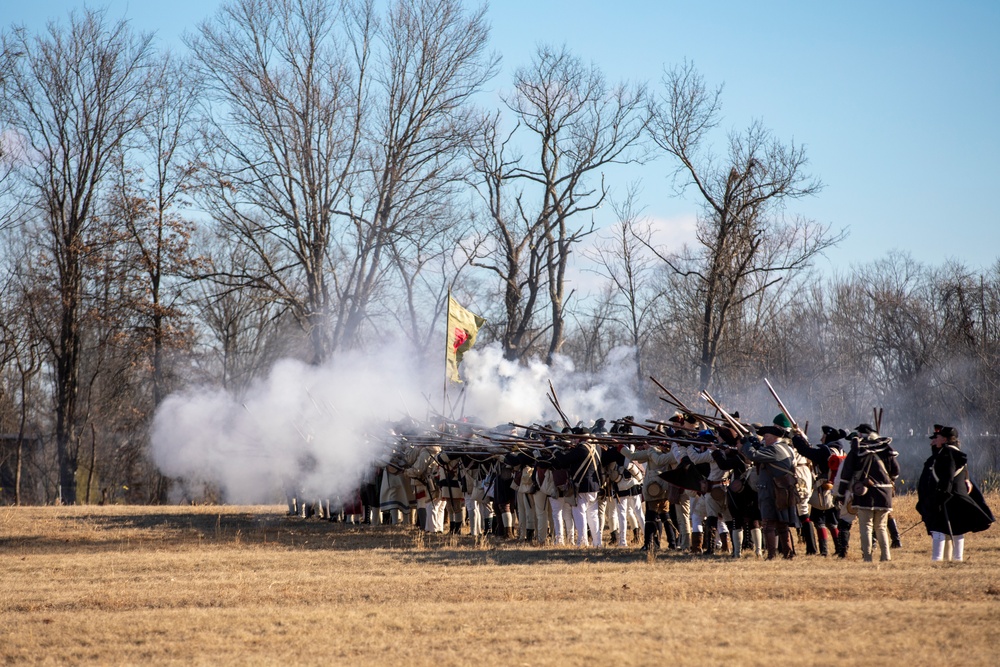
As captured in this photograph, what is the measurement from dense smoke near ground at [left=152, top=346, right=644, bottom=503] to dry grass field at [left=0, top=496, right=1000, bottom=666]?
3.48 m

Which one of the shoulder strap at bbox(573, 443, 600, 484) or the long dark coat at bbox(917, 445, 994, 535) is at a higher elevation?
the shoulder strap at bbox(573, 443, 600, 484)

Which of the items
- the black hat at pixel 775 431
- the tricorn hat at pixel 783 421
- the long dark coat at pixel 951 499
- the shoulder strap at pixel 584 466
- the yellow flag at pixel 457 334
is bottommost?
the long dark coat at pixel 951 499

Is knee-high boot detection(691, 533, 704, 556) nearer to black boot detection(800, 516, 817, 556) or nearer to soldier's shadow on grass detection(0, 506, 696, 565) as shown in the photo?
soldier's shadow on grass detection(0, 506, 696, 565)

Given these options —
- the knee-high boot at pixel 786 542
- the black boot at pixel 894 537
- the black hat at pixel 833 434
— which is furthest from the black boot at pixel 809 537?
the black boot at pixel 894 537

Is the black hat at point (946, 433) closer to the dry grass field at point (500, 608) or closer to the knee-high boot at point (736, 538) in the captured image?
the dry grass field at point (500, 608)

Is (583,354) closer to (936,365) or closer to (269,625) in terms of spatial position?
(936,365)

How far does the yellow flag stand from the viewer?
776 inches

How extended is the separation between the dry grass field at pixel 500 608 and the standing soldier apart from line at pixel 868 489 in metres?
0.39

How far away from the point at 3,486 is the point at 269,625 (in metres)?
48.9

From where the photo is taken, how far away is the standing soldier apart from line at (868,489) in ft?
41.7

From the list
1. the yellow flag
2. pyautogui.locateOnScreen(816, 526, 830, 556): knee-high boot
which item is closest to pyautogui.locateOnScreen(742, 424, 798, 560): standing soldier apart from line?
pyautogui.locateOnScreen(816, 526, 830, 556): knee-high boot

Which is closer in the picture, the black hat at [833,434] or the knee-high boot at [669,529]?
the black hat at [833,434]

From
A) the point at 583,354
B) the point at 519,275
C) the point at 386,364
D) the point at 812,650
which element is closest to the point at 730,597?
the point at 812,650

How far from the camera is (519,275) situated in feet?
127
